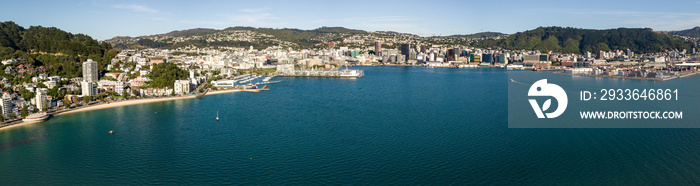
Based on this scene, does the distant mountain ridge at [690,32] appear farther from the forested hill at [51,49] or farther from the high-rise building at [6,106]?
the high-rise building at [6,106]

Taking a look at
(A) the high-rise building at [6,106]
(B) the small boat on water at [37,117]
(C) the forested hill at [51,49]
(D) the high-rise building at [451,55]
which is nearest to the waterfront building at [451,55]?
(D) the high-rise building at [451,55]

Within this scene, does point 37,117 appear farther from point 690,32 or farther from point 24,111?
point 690,32

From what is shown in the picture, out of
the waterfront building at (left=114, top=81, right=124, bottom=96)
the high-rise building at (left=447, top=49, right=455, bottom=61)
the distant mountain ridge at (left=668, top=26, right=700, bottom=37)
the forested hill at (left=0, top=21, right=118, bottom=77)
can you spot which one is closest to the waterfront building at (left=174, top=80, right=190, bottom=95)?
the waterfront building at (left=114, top=81, right=124, bottom=96)

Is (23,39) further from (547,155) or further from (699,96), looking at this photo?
(699,96)

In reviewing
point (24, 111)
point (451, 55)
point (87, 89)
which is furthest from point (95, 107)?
point (451, 55)

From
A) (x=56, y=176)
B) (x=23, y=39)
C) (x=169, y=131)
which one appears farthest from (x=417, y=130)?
(x=23, y=39)

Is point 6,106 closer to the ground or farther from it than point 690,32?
closer to the ground

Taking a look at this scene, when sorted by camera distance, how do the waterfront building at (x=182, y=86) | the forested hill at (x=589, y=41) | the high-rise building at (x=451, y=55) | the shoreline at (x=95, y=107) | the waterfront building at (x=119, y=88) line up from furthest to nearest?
1. the forested hill at (x=589, y=41)
2. the high-rise building at (x=451, y=55)
3. the waterfront building at (x=182, y=86)
4. the waterfront building at (x=119, y=88)
5. the shoreline at (x=95, y=107)

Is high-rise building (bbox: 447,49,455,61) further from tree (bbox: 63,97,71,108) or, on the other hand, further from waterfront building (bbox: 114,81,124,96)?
tree (bbox: 63,97,71,108)
